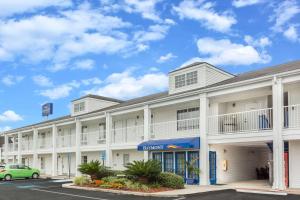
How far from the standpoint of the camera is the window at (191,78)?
26641 millimetres

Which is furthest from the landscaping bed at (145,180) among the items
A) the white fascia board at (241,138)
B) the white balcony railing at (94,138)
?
the white balcony railing at (94,138)

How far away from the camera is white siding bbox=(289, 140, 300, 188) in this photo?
66.3 feet

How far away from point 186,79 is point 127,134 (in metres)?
7.78

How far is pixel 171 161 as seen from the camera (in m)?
26.5

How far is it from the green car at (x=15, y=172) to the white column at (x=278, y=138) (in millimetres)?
23622

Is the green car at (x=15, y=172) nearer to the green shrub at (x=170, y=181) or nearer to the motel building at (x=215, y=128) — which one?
the motel building at (x=215, y=128)

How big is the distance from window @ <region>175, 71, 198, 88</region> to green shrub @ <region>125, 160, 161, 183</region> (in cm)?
746

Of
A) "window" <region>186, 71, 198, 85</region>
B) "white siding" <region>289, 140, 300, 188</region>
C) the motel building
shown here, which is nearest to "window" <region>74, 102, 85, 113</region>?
the motel building

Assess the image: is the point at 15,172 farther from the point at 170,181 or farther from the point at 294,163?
the point at 294,163

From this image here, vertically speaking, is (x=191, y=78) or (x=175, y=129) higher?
(x=191, y=78)

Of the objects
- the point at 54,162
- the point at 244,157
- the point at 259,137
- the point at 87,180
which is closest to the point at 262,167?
the point at 244,157

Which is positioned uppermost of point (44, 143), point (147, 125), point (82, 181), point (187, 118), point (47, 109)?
point (47, 109)

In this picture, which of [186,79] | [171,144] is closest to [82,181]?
[171,144]

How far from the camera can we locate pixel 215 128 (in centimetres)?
2402
